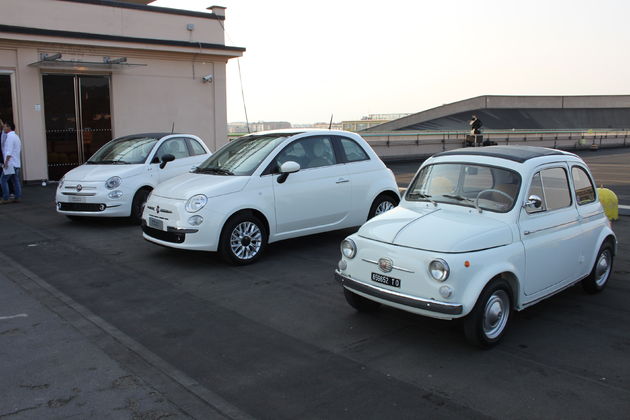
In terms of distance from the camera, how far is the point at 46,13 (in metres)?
16.9

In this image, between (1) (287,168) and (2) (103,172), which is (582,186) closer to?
(1) (287,168)

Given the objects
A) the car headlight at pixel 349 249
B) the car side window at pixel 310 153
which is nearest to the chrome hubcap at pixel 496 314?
the car headlight at pixel 349 249

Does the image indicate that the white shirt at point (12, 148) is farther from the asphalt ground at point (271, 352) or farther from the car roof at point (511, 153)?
the car roof at point (511, 153)

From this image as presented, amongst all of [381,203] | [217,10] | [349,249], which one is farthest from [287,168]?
[217,10]

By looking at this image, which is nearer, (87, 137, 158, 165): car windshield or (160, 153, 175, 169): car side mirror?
(160, 153, 175, 169): car side mirror

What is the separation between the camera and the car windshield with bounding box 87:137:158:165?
37.2 ft

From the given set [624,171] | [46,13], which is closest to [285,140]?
[46,13]

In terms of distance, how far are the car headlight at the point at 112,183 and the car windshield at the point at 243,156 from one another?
8.11 ft

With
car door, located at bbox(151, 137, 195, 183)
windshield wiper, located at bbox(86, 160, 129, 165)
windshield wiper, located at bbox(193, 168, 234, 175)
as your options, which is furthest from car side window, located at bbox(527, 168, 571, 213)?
windshield wiper, located at bbox(86, 160, 129, 165)

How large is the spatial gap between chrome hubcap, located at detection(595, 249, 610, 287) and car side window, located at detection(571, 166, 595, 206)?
0.65 metres

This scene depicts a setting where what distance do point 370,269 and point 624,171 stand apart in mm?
20877

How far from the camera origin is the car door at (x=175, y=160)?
1126 cm

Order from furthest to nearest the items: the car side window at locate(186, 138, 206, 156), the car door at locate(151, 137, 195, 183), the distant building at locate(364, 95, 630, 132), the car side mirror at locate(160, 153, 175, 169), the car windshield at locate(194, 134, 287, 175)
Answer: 1. the distant building at locate(364, 95, 630, 132)
2. the car side window at locate(186, 138, 206, 156)
3. the car door at locate(151, 137, 195, 183)
4. the car side mirror at locate(160, 153, 175, 169)
5. the car windshield at locate(194, 134, 287, 175)

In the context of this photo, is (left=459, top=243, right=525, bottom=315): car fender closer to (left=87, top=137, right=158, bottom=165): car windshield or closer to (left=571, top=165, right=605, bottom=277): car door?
(left=571, top=165, right=605, bottom=277): car door
